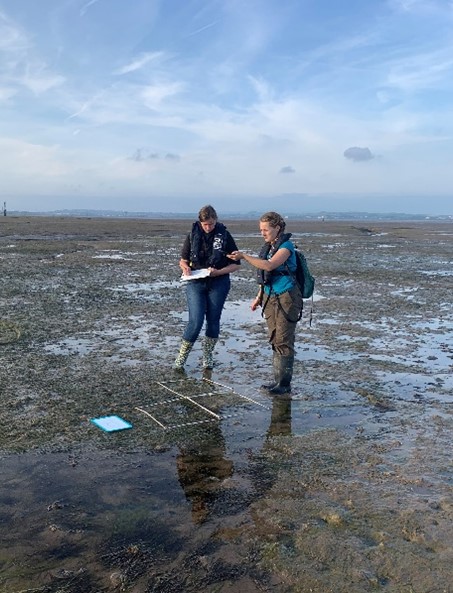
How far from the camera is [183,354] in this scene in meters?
8.15

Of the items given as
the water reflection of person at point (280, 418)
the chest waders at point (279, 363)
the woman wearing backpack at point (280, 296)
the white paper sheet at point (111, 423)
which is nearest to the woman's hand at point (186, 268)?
the woman wearing backpack at point (280, 296)

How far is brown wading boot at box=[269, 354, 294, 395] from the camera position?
23.9 feet

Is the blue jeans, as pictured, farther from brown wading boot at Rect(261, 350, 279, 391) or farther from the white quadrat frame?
brown wading boot at Rect(261, 350, 279, 391)

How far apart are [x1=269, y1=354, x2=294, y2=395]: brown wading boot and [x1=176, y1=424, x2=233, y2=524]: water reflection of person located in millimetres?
1477

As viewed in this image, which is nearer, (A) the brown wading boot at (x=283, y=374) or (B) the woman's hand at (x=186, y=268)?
(A) the brown wading boot at (x=283, y=374)

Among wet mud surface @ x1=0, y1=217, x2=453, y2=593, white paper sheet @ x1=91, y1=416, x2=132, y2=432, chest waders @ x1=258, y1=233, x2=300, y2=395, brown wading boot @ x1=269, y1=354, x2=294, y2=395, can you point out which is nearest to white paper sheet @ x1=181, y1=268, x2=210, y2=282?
chest waders @ x1=258, y1=233, x2=300, y2=395

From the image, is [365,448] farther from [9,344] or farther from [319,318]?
[319,318]

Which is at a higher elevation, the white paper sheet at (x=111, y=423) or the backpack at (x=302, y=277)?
the backpack at (x=302, y=277)

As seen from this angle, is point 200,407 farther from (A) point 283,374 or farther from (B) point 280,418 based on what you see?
(A) point 283,374

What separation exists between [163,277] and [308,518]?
1554 cm

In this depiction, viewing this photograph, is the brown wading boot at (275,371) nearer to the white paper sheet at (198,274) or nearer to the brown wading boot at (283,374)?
the brown wading boot at (283,374)

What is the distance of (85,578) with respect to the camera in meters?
3.54

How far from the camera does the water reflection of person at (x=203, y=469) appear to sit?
4.49 m

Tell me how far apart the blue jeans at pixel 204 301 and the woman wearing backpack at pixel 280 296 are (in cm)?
89
